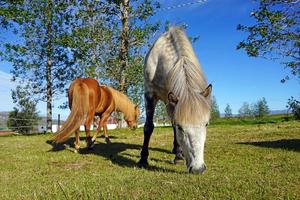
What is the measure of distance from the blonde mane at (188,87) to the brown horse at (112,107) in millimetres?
5611

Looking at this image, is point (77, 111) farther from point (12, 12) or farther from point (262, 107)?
point (262, 107)

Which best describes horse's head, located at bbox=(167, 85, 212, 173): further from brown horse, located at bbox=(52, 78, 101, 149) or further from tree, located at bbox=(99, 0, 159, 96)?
tree, located at bbox=(99, 0, 159, 96)

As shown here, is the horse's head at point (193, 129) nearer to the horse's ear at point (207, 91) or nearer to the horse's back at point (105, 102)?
the horse's ear at point (207, 91)

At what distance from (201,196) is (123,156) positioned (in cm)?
557

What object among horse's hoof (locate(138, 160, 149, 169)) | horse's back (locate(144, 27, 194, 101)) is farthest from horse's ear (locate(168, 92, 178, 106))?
horse's hoof (locate(138, 160, 149, 169))

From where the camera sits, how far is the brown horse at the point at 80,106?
32.2 ft

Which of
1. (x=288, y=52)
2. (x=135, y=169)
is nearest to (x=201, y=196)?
(x=135, y=169)

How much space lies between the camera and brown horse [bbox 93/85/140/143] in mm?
13180

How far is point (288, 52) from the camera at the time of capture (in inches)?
850

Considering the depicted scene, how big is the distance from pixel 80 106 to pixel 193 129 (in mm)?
5171

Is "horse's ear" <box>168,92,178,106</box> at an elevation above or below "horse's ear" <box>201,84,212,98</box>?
below

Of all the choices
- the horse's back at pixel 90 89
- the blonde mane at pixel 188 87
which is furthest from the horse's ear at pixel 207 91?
the horse's back at pixel 90 89

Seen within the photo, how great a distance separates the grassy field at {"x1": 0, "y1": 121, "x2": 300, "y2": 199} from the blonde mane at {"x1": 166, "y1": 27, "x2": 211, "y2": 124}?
37.7 inches

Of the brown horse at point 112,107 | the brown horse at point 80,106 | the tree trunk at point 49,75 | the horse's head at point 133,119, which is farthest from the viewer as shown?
the tree trunk at point 49,75
